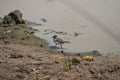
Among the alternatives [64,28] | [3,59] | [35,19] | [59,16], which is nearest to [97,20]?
[64,28]

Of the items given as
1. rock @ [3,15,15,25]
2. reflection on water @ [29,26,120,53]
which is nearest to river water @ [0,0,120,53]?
reflection on water @ [29,26,120,53]

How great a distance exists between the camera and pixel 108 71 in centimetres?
591

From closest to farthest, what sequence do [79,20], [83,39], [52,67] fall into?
[52,67], [83,39], [79,20]

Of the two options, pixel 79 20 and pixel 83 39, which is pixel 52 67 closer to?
pixel 83 39

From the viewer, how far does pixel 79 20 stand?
11977 millimetres

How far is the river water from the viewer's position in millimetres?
8969

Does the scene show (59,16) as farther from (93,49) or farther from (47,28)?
(93,49)

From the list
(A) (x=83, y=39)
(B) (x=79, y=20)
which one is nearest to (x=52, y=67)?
(A) (x=83, y=39)

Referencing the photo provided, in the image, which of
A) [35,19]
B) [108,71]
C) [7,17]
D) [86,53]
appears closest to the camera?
[108,71]

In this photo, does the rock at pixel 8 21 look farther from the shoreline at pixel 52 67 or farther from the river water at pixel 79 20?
the shoreline at pixel 52 67

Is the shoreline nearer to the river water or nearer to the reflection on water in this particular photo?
the river water

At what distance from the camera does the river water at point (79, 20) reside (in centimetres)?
897

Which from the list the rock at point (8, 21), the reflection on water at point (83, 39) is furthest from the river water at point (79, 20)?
the rock at point (8, 21)

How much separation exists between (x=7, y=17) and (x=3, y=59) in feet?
18.7
